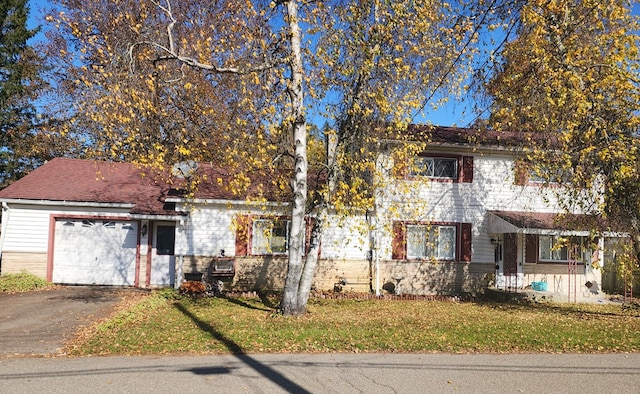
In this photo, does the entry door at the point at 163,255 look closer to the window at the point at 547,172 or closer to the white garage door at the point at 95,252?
the white garage door at the point at 95,252

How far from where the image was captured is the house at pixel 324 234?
1516 cm

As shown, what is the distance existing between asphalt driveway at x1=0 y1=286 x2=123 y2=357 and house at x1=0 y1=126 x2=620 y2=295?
168 centimetres

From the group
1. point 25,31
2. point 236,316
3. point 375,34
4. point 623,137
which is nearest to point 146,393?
point 236,316

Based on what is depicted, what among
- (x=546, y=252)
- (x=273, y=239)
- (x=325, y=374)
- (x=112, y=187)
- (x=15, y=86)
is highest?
(x=15, y=86)

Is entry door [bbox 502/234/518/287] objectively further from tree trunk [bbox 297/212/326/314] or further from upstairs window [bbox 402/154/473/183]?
tree trunk [bbox 297/212/326/314]

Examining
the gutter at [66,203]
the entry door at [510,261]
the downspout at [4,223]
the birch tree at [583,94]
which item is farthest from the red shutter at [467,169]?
the downspout at [4,223]

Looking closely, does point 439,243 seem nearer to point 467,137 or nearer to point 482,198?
point 482,198

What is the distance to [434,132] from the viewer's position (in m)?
17.6

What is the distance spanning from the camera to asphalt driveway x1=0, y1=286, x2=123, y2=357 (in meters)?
8.09

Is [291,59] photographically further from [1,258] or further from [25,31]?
[25,31]

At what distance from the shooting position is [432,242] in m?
16.7

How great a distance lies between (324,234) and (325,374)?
9.57 meters

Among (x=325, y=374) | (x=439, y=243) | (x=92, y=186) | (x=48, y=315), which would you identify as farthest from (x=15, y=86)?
(x=325, y=374)

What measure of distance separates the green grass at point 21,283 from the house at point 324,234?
543 millimetres
